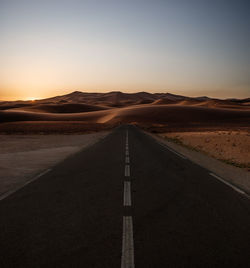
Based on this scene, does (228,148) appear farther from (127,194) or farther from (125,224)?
(125,224)

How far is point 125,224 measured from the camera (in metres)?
4.80

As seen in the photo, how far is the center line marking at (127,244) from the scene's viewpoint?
3.48 meters

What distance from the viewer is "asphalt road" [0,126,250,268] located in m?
3.63

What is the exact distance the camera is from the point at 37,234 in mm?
4383

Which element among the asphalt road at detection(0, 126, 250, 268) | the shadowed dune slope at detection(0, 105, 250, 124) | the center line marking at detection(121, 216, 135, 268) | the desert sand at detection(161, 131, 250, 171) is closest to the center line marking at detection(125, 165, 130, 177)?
the asphalt road at detection(0, 126, 250, 268)

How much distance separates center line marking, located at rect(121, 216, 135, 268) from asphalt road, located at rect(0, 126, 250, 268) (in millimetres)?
14

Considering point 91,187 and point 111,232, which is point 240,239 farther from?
point 91,187

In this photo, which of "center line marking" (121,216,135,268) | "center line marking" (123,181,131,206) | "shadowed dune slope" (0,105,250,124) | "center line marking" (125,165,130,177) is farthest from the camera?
"shadowed dune slope" (0,105,250,124)

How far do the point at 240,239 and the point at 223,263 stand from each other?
940 mm

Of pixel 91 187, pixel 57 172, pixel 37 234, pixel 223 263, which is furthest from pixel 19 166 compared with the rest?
pixel 223 263

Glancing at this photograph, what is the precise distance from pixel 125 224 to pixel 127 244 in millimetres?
790

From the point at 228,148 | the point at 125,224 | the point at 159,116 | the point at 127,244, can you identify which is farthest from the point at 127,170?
the point at 159,116

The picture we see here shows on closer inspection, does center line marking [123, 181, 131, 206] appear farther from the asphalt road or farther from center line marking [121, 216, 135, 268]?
center line marking [121, 216, 135, 268]

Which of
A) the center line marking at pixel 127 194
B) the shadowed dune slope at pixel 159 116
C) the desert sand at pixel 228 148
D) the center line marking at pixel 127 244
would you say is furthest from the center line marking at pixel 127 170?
the shadowed dune slope at pixel 159 116
